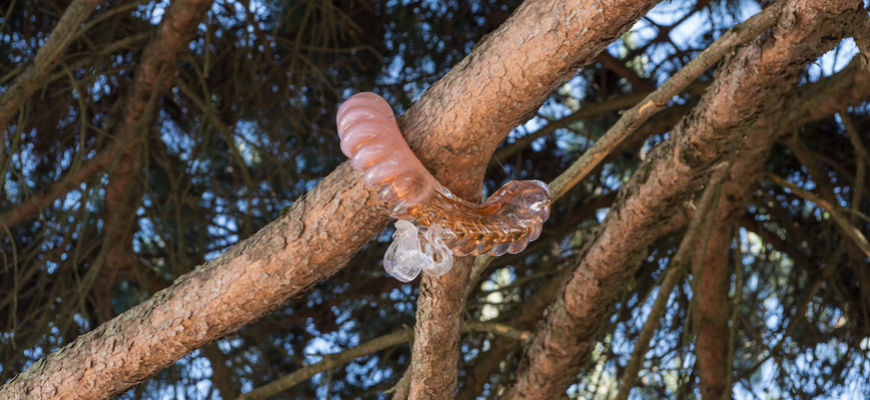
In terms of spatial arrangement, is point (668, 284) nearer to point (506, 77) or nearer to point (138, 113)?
point (506, 77)

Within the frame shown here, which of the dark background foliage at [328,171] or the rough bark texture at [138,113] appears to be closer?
the rough bark texture at [138,113]

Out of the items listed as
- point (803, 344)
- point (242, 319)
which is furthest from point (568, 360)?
point (803, 344)

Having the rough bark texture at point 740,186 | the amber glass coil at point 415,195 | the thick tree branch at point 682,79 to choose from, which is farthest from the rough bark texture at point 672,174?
the amber glass coil at point 415,195

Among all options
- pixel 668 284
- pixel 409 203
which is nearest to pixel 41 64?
pixel 409 203

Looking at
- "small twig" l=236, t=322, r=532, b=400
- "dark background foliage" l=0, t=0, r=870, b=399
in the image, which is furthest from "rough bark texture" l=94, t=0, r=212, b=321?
"small twig" l=236, t=322, r=532, b=400

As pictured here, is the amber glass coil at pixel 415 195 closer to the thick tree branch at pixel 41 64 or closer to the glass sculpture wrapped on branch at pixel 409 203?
the glass sculpture wrapped on branch at pixel 409 203

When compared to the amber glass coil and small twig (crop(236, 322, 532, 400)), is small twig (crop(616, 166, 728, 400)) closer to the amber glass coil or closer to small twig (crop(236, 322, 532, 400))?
small twig (crop(236, 322, 532, 400))

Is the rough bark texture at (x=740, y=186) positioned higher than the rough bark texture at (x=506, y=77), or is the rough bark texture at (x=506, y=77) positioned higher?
the rough bark texture at (x=740, y=186)
